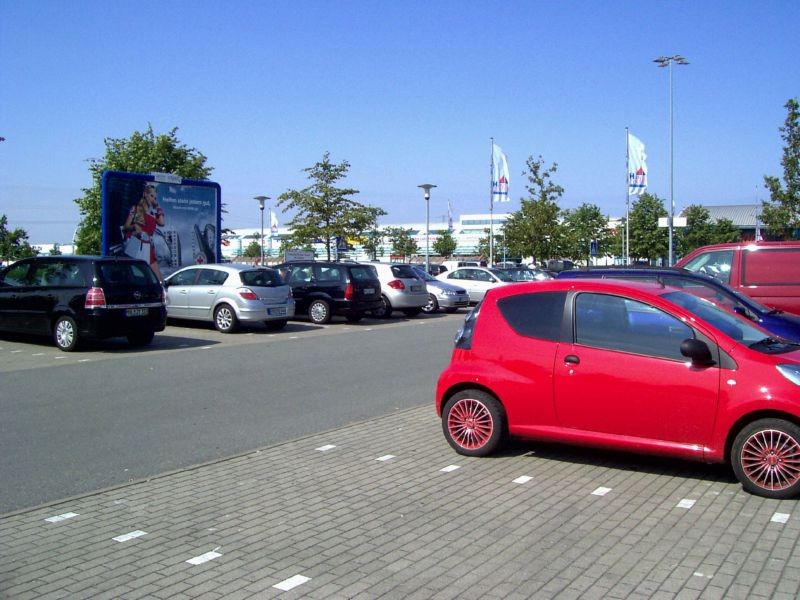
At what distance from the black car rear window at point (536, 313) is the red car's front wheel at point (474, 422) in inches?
27.8

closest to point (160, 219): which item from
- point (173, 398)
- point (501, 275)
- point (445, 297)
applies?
point (445, 297)

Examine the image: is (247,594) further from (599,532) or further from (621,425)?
(621,425)

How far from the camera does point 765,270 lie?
1264 cm

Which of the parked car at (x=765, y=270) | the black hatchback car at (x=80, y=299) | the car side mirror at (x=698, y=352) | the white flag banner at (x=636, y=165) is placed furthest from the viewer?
the white flag banner at (x=636, y=165)

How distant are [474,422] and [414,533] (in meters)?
2.01

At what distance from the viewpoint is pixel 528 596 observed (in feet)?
13.6

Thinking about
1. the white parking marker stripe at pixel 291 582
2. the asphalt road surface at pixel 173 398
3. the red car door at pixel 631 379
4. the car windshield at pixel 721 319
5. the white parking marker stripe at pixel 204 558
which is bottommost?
the white parking marker stripe at pixel 291 582

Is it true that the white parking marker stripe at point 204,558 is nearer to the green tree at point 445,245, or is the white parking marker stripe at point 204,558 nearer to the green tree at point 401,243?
the green tree at point 401,243

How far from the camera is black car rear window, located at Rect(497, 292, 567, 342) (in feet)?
21.9

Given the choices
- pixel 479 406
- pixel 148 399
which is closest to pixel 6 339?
pixel 148 399

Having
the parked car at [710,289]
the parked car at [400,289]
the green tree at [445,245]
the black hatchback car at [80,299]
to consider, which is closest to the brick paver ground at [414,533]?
the parked car at [710,289]

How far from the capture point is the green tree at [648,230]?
55938mm

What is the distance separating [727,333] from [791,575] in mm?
2196

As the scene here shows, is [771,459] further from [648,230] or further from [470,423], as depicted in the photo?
[648,230]
